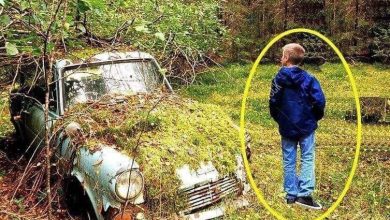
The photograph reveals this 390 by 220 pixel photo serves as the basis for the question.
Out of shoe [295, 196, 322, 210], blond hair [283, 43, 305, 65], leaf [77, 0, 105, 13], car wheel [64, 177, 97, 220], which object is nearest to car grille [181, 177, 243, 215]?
shoe [295, 196, 322, 210]

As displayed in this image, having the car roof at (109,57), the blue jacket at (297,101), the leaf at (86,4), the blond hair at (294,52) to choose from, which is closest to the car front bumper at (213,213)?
the blue jacket at (297,101)

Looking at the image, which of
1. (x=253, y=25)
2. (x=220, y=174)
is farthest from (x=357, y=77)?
(x=220, y=174)

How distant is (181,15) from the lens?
1188cm

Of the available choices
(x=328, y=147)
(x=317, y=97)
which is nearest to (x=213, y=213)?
(x=317, y=97)

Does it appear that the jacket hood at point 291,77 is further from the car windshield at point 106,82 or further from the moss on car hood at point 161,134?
the car windshield at point 106,82

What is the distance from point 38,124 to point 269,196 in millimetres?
3336

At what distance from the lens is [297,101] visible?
167 inches

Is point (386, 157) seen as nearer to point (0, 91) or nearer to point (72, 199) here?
point (72, 199)

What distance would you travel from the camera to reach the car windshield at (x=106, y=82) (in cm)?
623

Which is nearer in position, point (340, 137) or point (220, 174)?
point (220, 174)

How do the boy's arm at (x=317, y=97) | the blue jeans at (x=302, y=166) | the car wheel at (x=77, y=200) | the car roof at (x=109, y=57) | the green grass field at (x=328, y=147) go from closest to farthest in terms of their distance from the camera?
the boy's arm at (x=317, y=97)
the blue jeans at (x=302, y=166)
the car wheel at (x=77, y=200)
the green grass field at (x=328, y=147)
the car roof at (x=109, y=57)

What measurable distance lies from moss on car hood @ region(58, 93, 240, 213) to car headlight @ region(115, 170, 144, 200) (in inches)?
5.2

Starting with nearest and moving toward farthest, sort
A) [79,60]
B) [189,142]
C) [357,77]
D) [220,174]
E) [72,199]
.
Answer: [220,174], [189,142], [72,199], [79,60], [357,77]

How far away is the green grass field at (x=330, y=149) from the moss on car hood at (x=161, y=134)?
0.70 m
